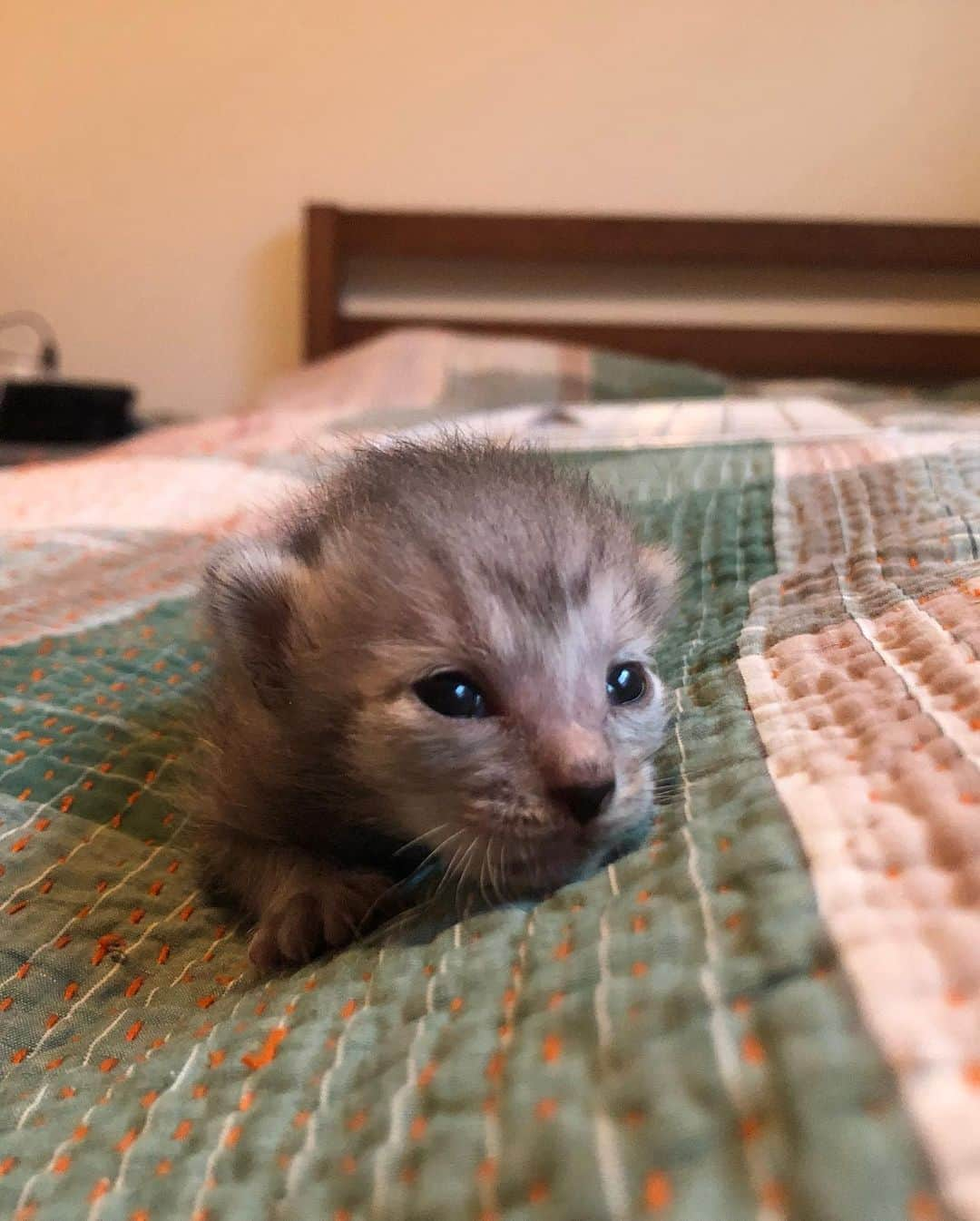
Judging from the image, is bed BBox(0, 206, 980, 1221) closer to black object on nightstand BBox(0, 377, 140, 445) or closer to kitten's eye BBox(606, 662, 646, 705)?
kitten's eye BBox(606, 662, 646, 705)

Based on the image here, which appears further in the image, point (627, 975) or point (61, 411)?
point (61, 411)

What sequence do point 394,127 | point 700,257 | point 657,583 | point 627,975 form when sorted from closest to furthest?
1. point 627,975
2. point 657,583
3. point 700,257
4. point 394,127

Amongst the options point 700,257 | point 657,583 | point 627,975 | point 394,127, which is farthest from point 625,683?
point 394,127

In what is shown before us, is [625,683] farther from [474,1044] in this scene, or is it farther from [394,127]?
[394,127]

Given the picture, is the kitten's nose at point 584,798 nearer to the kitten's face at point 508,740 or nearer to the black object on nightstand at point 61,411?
the kitten's face at point 508,740

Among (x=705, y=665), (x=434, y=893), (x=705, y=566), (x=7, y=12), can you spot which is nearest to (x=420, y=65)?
(x=7, y=12)

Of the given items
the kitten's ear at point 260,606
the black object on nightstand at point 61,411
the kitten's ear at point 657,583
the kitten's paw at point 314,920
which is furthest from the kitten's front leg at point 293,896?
the black object on nightstand at point 61,411

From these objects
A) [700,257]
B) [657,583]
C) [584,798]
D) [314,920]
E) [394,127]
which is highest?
[394,127]
